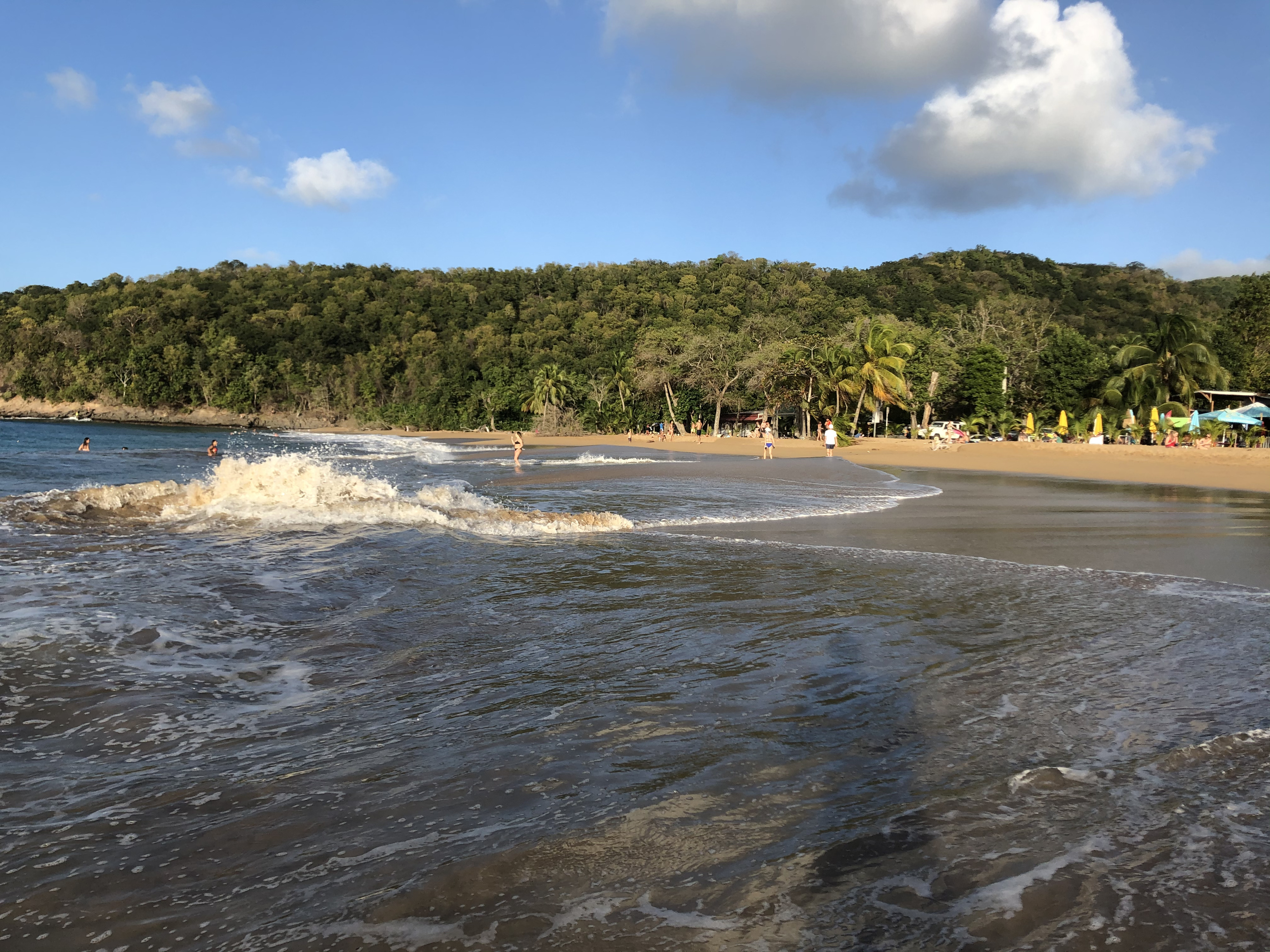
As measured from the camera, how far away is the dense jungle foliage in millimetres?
47906

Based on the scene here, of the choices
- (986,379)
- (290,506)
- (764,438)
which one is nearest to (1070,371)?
(986,379)

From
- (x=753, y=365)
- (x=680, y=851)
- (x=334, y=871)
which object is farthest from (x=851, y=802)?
(x=753, y=365)

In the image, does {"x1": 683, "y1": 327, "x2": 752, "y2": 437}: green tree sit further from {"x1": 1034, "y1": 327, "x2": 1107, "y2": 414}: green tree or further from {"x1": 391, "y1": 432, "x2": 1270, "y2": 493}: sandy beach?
{"x1": 1034, "y1": 327, "x2": 1107, "y2": 414}: green tree

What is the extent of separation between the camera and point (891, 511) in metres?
13.0

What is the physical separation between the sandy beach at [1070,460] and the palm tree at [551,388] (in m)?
24.9

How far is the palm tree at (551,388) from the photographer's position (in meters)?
68.7

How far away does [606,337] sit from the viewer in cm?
8256

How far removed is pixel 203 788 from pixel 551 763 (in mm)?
1307

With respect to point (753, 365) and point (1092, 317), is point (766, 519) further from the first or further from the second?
point (1092, 317)

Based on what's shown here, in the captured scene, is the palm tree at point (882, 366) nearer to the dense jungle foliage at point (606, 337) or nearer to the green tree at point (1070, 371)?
the dense jungle foliage at point (606, 337)

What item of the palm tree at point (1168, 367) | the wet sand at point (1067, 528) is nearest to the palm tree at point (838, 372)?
the palm tree at point (1168, 367)

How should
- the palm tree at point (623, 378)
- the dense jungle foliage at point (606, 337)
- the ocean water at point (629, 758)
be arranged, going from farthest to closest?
the palm tree at point (623, 378) < the dense jungle foliage at point (606, 337) < the ocean water at point (629, 758)

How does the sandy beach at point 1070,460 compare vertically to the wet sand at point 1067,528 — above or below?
above

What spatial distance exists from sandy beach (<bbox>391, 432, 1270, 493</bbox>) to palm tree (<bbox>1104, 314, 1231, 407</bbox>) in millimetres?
11276
